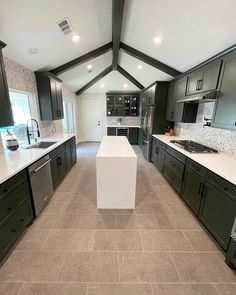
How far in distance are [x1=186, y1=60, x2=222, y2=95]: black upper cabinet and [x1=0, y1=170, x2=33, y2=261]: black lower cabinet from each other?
3.05 m

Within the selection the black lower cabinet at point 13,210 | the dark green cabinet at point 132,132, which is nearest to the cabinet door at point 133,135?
the dark green cabinet at point 132,132

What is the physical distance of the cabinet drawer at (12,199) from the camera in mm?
1505

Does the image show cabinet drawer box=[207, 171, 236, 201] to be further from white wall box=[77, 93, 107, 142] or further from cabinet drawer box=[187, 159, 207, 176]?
white wall box=[77, 93, 107, 142]

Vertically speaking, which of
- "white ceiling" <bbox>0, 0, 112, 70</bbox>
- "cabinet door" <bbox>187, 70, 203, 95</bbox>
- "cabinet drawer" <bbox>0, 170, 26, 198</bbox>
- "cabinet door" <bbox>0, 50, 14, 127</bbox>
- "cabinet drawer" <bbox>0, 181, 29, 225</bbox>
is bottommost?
"cabinet drawer" <bbox>0, 181, 29, 225</bbox>

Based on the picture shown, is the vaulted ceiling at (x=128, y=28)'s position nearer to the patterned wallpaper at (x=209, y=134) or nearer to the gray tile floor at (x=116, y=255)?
the patterned wallpaper at (x=209, y=134)

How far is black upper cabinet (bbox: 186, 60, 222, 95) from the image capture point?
87.6 inches

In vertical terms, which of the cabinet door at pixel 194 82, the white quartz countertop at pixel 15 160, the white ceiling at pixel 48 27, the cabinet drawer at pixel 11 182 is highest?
the white ceiling at pixel 48 27

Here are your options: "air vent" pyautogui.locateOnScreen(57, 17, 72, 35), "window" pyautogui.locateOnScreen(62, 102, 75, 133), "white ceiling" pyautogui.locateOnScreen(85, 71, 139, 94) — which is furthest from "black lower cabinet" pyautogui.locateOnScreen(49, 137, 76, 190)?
"white ceiling" pyautogui.locateOnScreen(85, 71, 139, 94)

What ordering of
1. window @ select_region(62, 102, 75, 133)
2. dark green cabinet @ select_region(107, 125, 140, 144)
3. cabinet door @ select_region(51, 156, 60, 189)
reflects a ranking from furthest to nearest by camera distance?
dark green cabinet @ select_region(107, 125, 140, 144)
window @ select_region(62, 102, 75, 133)
cabinet door @ select_region(51, 156, 60, 189)

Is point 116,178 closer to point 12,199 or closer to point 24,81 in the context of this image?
point 12,199

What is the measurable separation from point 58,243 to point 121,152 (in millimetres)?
1478

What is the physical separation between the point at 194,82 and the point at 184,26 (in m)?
0.99

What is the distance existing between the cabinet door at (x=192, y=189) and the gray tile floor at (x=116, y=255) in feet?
0.67

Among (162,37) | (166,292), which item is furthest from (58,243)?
(162,37)
